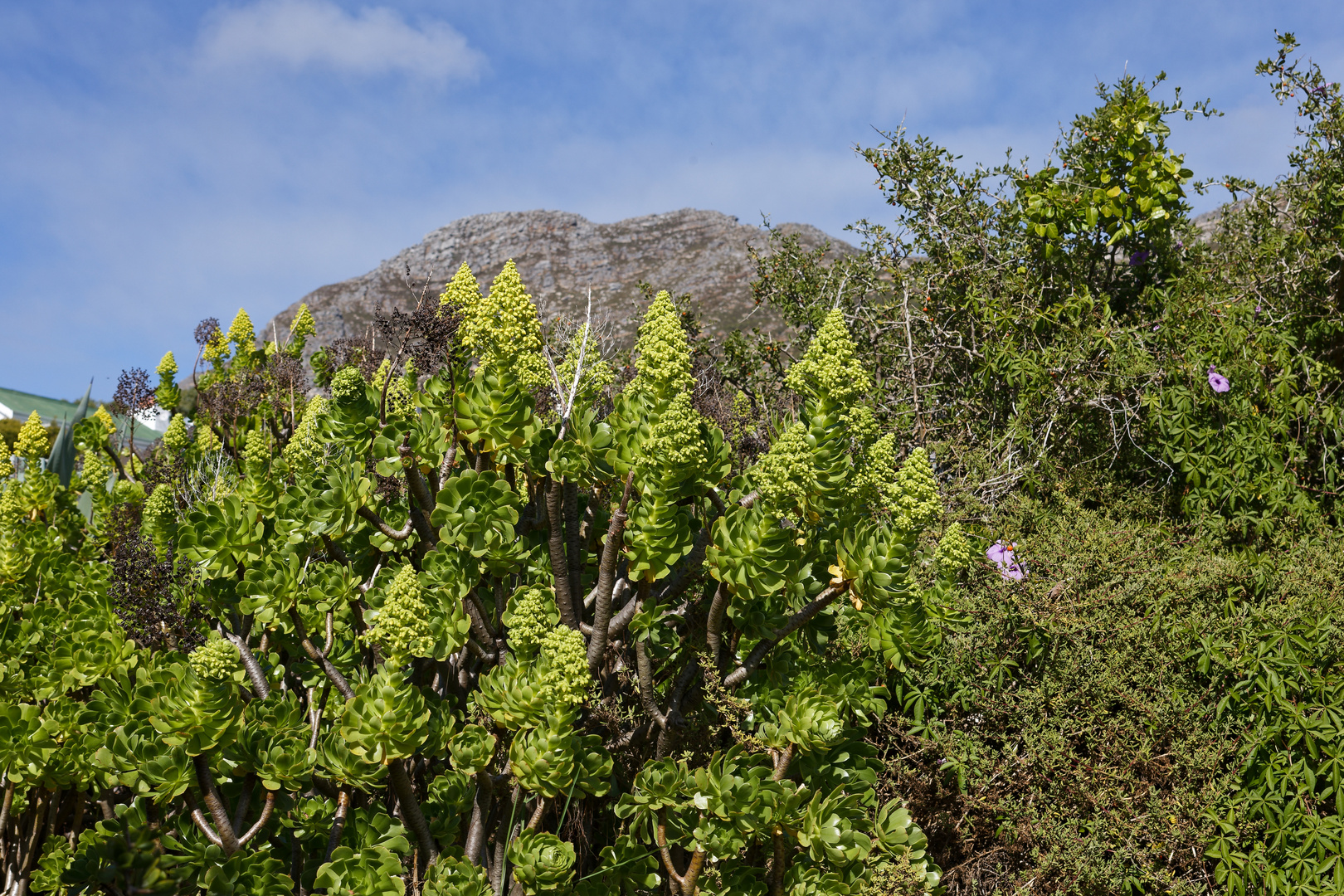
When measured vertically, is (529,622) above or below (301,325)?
below

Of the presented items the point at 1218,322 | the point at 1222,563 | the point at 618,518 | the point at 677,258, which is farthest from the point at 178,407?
the point at 677,258

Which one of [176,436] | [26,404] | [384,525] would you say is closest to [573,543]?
[384,525]

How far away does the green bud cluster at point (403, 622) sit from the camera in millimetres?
1638

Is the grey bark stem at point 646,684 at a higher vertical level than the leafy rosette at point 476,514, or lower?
lower

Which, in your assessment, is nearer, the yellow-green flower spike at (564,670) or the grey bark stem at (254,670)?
the yellow-green flower spike at (564,670)

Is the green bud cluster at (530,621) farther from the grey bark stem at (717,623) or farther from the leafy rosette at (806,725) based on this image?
the leafy rosette at (806,725)

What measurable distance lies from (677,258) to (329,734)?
25892 millimetres

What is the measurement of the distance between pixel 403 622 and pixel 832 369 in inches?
38.0

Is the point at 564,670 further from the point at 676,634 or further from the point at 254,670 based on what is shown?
the point at 254,670

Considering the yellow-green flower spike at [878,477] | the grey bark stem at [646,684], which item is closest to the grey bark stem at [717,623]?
the grey bark stem at [646,684]

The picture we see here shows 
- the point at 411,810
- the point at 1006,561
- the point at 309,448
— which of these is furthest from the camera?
the point at 1006,561

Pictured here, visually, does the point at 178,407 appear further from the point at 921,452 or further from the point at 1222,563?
the point at 1222,563

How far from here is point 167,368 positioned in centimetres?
539

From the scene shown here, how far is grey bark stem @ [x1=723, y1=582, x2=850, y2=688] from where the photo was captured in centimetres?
199
